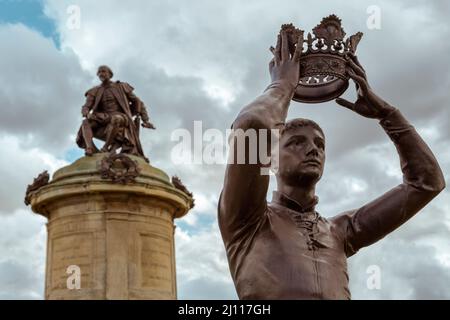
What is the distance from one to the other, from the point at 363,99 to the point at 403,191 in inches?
23.2

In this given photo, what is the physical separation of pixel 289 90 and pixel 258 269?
0.99 m

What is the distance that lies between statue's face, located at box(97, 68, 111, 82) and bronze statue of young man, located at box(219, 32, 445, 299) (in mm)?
15941

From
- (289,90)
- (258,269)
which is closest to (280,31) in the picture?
(289,90)

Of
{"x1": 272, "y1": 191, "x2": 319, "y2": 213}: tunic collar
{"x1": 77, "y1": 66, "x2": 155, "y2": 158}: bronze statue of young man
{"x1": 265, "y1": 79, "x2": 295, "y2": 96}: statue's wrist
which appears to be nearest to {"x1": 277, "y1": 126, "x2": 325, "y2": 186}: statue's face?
{"x1": 272, "y1": 191, "x2": 319, "y2": 213}: tunic collar

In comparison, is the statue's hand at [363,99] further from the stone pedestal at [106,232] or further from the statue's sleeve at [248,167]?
the stone pedestal at [106,232]

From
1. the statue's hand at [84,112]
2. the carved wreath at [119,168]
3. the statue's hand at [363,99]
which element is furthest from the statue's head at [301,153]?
the statue's hand at [84,112]

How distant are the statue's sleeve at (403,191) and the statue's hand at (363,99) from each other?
61mm

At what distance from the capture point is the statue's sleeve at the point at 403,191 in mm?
5164

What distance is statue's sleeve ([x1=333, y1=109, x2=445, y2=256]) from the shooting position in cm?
516

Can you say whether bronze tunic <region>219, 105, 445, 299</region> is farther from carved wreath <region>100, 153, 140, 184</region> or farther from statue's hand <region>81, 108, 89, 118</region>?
statue's hand <region>81, 108, 89, 118</region>

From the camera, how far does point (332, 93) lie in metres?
5.07
